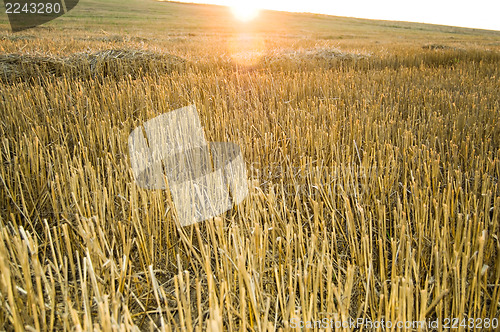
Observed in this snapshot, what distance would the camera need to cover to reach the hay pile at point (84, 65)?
3.98 meters

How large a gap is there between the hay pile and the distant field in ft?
0.08

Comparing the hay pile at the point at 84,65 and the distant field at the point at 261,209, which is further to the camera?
the hay pile at the point at 84,65

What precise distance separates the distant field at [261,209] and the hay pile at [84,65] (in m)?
0.03

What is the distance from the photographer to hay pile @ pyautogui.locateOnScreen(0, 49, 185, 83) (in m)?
3.98

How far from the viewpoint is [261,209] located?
1215 millimetres

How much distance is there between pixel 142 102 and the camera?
2875mm

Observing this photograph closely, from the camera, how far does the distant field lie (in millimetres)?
899

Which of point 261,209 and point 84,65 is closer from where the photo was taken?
point 261,209

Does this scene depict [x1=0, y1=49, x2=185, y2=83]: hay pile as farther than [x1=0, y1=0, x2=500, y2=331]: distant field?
Yes

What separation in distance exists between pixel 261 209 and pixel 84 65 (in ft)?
13.2

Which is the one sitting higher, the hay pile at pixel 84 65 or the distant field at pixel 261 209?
the hay pile at pixel 84 65

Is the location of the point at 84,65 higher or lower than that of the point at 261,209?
higher

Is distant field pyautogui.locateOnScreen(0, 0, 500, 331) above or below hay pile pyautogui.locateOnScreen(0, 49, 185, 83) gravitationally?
below

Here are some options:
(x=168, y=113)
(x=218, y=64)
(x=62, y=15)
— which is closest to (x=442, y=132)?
(x=168, y=113)
